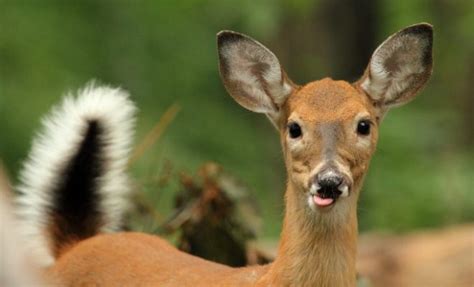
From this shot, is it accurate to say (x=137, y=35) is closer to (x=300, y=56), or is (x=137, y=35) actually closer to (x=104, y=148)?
(x=300, y=56)

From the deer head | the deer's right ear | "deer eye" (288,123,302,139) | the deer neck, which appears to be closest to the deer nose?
the deer head

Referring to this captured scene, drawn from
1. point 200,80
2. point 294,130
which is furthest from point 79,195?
point 200,80

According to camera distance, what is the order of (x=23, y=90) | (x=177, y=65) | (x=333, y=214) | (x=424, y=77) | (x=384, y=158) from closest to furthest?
(x=333, y=214) < (x=424, y=77) < (x=23, y=90) < (x=384, y=158) < (x=177, y=65)

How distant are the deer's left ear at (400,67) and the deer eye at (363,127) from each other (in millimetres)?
359

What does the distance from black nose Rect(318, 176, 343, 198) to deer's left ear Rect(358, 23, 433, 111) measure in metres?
0.92

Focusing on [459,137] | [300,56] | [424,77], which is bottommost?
[459,137]

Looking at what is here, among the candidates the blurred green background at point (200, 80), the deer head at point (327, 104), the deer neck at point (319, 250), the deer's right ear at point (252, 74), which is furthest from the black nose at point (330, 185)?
the blurred green background at point (200, 80)

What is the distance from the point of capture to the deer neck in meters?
5.24

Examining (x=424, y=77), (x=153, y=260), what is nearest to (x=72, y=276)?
(x=153, y=260)

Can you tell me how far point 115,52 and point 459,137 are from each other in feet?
22.9

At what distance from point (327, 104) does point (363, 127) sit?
17 cm

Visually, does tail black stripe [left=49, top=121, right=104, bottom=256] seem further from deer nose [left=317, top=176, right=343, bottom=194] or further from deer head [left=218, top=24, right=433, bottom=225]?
deer nose [left=317, top=176, right=343, bottom=194]

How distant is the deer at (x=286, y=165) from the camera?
17.2 ft

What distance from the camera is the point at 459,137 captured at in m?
19.0
